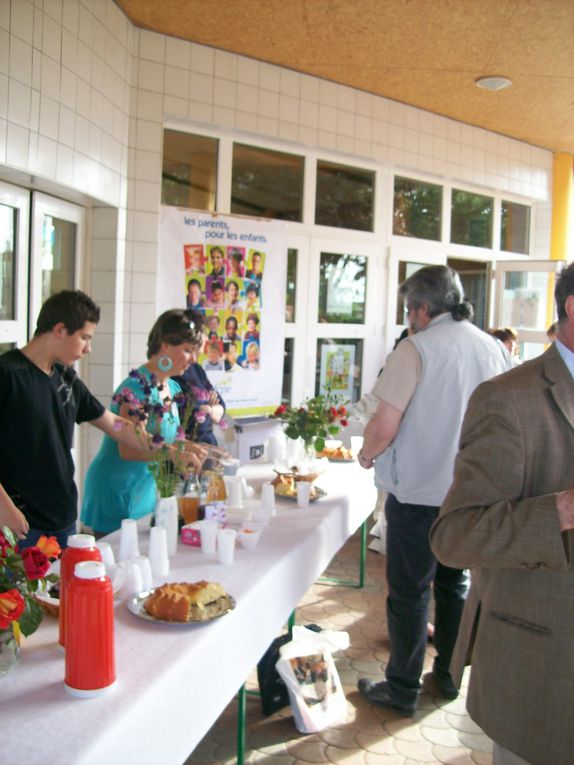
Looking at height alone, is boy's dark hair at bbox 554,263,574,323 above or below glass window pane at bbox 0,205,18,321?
below

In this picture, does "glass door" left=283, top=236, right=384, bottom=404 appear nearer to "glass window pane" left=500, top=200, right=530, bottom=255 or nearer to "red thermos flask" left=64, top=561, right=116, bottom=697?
"glass window pane" left=500, top=200, right=530, bottom=255

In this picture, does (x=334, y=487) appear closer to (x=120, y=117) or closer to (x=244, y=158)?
(x=120, y=117)

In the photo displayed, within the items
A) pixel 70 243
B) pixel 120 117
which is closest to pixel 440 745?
pixel 70 243

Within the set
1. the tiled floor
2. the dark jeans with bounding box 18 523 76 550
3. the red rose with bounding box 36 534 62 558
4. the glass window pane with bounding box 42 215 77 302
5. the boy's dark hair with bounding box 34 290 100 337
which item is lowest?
the tiled floor

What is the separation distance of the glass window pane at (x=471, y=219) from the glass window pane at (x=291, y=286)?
5.98 feet

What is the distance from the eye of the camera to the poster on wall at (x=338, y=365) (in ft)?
18.5

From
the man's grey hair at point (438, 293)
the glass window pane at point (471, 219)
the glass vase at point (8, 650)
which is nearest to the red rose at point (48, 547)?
the glass vase at point (8, 650)

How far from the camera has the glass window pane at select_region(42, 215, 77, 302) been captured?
3.62 metres

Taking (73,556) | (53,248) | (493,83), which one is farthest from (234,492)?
(493,83)

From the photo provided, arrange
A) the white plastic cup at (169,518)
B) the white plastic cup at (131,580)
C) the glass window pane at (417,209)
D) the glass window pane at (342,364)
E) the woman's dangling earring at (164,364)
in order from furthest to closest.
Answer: the glass window pane at (417,209) < the glass window pane at (342,364) < the woman's dangling earring at (164,364) < the white plastic cup at (169,518) < the white plastic cup at (131,580)

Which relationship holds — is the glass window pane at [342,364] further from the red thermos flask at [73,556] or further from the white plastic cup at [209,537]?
the red thermos flask at [73,556]

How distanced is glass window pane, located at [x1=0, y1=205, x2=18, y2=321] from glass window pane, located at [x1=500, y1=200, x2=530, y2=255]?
4951 mm

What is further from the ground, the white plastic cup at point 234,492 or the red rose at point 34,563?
the red rose at point 34,563

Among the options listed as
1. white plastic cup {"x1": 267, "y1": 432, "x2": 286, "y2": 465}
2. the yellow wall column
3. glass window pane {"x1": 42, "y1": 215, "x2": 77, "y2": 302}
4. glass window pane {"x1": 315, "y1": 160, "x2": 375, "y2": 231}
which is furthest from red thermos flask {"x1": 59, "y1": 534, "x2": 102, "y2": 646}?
the yellow wall column
